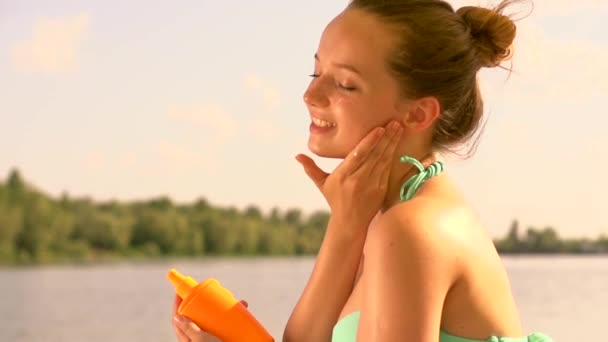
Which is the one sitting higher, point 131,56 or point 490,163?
point 131,56

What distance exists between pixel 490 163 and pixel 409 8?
4.79 feet

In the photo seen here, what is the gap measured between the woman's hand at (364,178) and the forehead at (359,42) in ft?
0.22

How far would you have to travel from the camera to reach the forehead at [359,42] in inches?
39.5

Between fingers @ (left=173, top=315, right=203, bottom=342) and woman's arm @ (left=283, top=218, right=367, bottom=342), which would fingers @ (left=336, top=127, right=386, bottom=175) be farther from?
fingers @ (left=173, top=315, right=203, bottom=342)

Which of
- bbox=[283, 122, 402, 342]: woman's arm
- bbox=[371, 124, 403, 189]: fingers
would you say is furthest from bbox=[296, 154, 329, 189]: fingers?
bbox=[371, 124, 403, 189]: fingers

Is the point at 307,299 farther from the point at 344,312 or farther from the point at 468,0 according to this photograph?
the point at 468,0

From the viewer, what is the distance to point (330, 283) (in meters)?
1.09

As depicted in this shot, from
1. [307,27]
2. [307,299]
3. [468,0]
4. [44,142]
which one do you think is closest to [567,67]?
[307,27]

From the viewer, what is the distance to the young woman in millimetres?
908

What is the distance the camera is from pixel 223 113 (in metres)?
3.03

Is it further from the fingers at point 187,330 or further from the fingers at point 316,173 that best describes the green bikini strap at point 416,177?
the fingers at point 187,330

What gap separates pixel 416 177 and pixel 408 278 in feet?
0.45

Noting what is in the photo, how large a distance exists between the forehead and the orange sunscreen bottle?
A: 0.90 feet

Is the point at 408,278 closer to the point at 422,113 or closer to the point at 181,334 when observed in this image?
the point at 422,113
